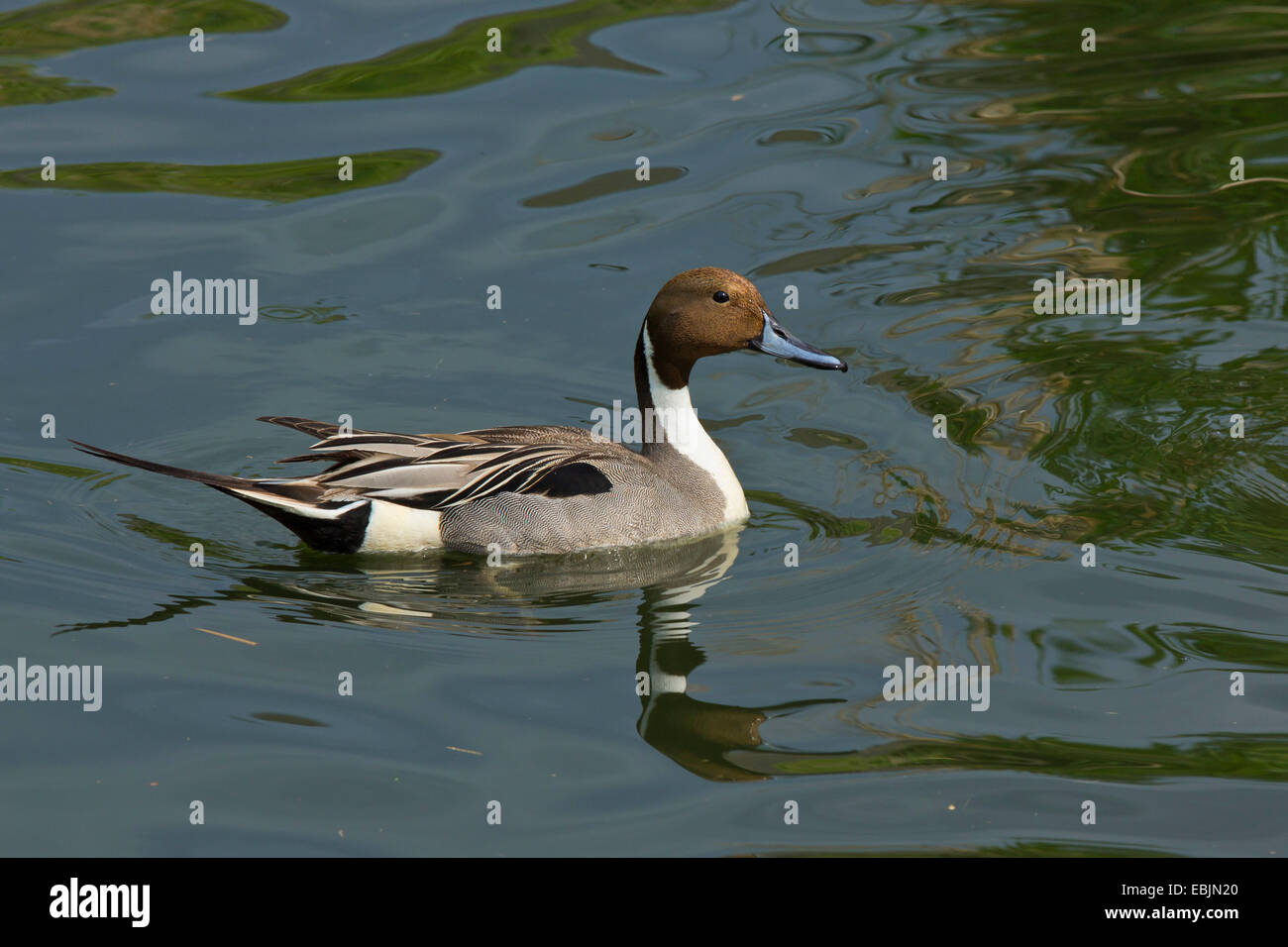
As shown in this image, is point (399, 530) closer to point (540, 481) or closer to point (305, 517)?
point (305, 517)

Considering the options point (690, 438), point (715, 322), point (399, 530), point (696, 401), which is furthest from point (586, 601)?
point (696, 401)

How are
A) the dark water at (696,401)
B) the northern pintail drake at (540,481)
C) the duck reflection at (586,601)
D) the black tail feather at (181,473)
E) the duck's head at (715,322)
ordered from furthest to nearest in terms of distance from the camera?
the duck's head at (715,322) < the northern pintail drake at (540,481) < the black tail feather at (181,473) < the duck reflection at (586,601) < the dark water at (696,401)

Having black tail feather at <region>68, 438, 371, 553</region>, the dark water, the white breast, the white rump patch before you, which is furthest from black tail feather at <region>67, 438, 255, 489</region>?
the white breast

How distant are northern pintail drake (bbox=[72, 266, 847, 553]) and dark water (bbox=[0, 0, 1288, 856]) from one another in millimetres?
183

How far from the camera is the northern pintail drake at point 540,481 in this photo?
8203 millimetres

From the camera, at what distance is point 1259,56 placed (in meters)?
13.8

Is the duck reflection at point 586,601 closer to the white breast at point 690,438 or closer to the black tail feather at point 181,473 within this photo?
the white breast at point 690,438

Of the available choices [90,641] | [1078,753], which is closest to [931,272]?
[1078,753]

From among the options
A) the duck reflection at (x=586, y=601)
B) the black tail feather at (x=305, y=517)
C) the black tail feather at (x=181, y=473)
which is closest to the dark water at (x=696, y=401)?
the duck reflection at (x=586, y=601)

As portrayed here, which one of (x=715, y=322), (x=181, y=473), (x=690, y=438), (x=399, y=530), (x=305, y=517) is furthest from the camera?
(x=690, y=438)

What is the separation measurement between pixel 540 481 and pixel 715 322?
1227mm

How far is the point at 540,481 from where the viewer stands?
828 centimetres

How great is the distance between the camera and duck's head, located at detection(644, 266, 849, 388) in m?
8.53

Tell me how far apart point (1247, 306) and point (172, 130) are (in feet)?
25.5
